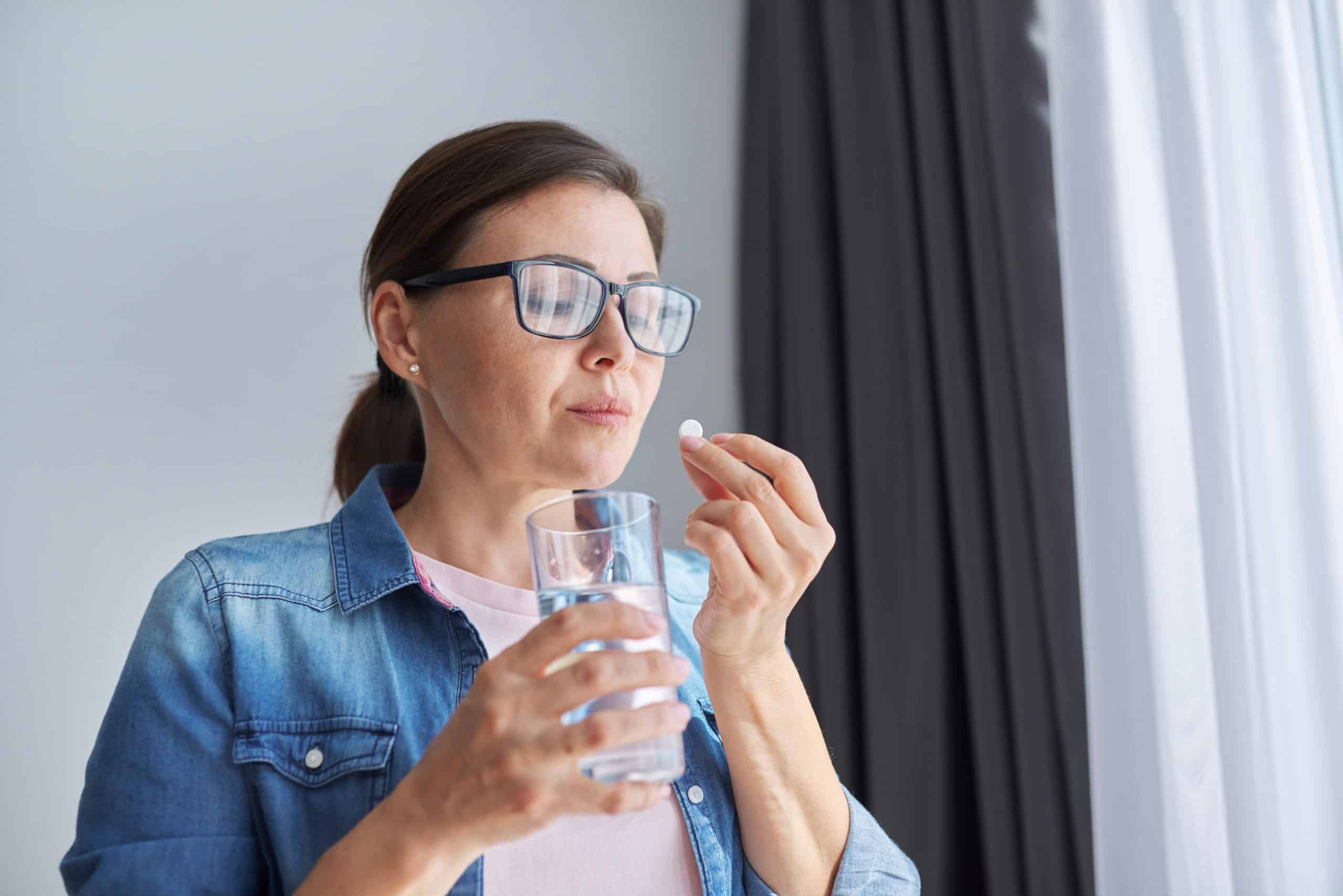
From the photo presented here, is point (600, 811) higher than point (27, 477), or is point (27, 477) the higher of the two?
point (27, 477)

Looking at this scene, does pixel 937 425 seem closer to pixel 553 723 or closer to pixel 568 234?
pixel 568 234

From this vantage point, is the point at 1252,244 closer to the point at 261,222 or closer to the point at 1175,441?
the point at 1175,441

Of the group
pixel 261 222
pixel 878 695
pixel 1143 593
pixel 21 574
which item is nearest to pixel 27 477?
pixel 21 574

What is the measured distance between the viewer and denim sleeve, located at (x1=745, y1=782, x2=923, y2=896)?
1.12 m

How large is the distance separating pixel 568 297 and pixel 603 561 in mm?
488

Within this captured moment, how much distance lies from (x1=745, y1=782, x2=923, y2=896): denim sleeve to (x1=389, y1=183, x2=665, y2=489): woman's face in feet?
1.54

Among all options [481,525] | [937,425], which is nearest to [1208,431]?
[937,425]

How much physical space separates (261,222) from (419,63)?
1.65 ft

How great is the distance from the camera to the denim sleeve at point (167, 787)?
3.05 ft

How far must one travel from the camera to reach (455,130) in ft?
7.54

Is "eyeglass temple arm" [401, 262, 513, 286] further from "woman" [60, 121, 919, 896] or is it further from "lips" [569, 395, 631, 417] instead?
"lips" [569, 395, 631, 417]

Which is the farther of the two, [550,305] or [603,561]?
[550,305]

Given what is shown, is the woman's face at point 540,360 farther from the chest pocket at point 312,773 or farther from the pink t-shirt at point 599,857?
the chest pocket at point 312,773

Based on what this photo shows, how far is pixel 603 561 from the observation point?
0.72 meters
